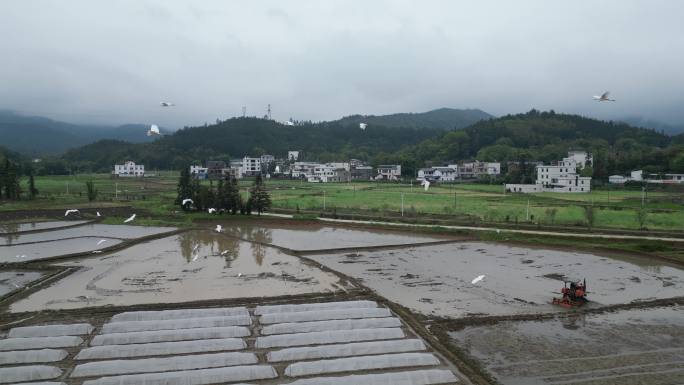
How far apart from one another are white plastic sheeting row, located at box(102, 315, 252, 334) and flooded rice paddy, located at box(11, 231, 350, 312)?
2089mm

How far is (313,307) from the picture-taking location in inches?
480

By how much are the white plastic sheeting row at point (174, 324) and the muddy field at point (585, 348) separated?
17.2 feet

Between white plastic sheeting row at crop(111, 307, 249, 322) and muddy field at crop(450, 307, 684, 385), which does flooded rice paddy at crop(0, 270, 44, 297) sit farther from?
muddy field at crop(450, 307, 684, 385)

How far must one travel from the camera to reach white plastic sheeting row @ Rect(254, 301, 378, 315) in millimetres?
11812

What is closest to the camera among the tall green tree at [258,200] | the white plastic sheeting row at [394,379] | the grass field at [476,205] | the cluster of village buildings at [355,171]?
the white plastic sheeting row at [394,379]

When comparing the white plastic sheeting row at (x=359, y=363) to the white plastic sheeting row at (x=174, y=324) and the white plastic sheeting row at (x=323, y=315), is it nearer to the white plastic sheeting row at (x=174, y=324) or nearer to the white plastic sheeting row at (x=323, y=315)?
the white plastic sheeting row at (x=323, y=315)

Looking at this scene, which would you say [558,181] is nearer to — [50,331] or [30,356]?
[50,331]

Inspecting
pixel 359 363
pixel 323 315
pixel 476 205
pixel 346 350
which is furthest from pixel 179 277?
pixel 476 205

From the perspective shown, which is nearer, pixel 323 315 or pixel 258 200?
pixel 323 315

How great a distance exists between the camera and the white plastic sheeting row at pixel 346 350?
940 cm

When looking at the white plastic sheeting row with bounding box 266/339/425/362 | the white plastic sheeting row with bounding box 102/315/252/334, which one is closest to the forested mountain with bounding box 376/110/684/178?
the white plastic sheeting row with bounding box 102/315/252/334

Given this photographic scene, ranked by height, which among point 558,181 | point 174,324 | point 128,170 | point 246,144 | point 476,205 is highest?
point 246,144

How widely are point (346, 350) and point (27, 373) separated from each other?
5.96 metres

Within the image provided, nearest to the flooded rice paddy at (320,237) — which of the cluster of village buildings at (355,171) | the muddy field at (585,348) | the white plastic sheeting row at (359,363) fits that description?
the muddy field at (585,348)
